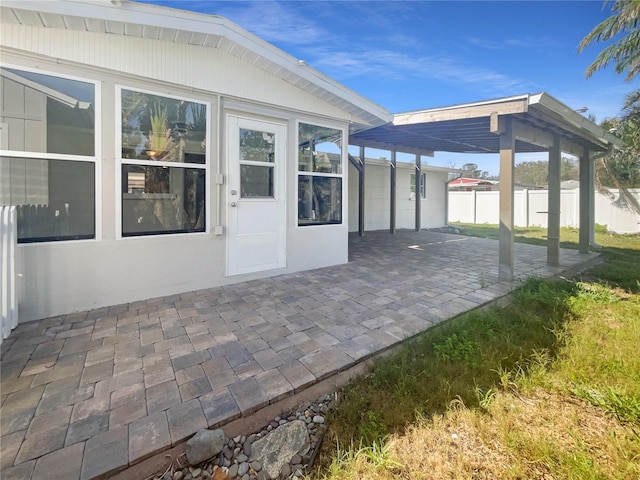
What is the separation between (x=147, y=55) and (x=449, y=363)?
447 cm

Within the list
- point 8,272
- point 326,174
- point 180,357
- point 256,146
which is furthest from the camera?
point 326,174

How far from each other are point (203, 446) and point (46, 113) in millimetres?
3603

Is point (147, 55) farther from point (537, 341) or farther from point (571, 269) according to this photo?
point (571, 269)

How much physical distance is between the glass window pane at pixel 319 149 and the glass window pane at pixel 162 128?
5.14 ft

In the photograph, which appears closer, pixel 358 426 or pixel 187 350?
pixel 358 426

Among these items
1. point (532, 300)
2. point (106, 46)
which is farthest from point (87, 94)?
point (532, 300)

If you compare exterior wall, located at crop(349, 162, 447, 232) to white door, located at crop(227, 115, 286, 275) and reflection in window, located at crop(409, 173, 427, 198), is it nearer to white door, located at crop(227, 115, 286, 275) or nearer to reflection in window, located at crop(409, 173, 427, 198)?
reflection in window, located at crop(409, 173, 427, 198)

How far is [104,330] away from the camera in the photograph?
2.84 m

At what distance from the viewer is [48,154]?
3.07 meters

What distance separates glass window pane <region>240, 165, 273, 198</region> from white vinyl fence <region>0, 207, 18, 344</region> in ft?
7.80

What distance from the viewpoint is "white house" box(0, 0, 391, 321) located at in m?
3.01

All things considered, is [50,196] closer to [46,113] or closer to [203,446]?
[46,113]

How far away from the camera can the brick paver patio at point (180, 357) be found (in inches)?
61.2

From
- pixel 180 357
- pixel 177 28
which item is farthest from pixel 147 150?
pixel 180 357
